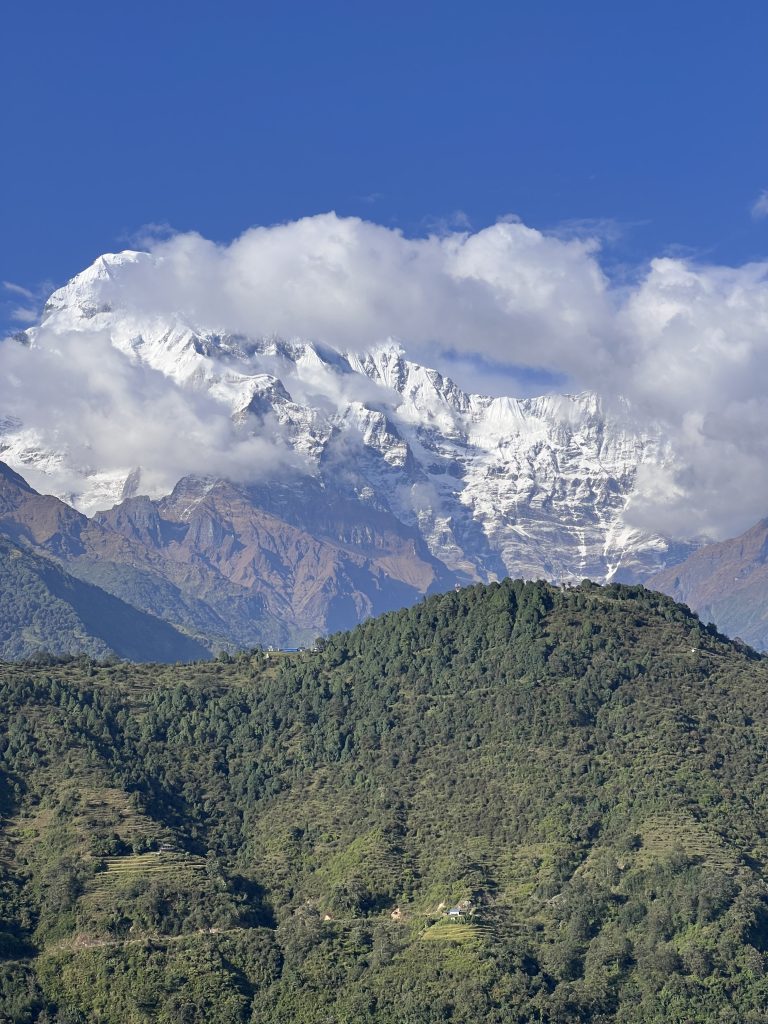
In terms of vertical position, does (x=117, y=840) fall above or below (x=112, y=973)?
above

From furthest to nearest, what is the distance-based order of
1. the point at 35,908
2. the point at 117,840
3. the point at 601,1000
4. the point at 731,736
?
1. the point at 731,736
2. the point at 117,840
3. the point at 35,908
4. the point at 601,1000

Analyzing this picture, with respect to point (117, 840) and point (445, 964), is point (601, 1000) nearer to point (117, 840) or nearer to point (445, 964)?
point (445, 964)

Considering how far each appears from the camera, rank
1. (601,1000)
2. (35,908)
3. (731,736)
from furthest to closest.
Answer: (731,736) → (35,908) → (601,1000)

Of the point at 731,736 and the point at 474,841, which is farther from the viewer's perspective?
the point at 731,736

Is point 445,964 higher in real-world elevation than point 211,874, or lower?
lower

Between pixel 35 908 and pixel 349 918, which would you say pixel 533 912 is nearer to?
A: pixel 349 918

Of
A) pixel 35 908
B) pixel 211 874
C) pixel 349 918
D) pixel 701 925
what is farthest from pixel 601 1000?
pixel 35 908

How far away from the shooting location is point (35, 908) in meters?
167

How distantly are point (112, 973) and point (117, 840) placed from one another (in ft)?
77.7

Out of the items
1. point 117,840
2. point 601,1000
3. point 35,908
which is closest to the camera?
point 601,1000

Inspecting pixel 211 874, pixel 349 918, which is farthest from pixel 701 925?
pixel 211 874

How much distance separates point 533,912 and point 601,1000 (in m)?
18.1

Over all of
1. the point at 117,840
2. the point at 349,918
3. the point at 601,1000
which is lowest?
the point at 601,1000

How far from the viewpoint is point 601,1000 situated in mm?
151750
